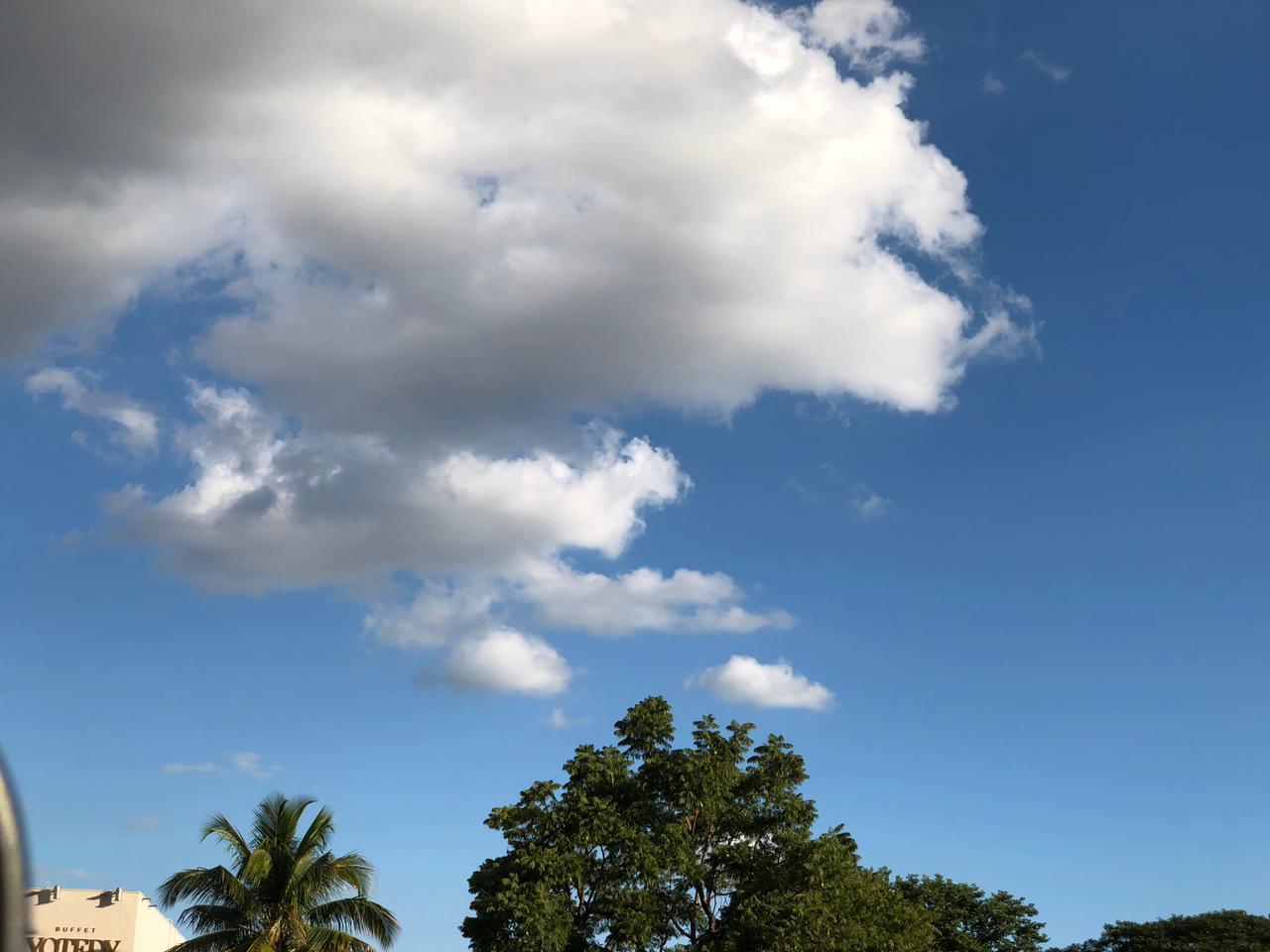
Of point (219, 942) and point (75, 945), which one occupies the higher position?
point (75, 945)

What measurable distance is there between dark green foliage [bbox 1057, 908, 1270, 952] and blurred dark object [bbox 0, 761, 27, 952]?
268ft

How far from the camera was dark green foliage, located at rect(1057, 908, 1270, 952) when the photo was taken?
7275 cm

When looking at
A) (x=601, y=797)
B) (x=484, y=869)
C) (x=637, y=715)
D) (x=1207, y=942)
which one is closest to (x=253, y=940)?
(x=484, y=869)

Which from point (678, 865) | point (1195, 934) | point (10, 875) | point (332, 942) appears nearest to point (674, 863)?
point (678, 865)

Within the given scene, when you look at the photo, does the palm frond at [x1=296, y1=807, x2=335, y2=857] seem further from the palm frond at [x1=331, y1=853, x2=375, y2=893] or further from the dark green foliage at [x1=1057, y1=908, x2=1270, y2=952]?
the dark green foliage at [x1=1057, y1=908, x2=1270, y2=952]

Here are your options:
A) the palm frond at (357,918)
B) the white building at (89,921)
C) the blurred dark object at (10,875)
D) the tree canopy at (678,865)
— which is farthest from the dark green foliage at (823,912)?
the blurred dark object at (10,875)

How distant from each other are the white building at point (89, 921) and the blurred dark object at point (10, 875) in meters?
54.7

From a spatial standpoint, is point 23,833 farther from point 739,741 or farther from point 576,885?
point 739,741

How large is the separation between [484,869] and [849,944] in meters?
10.7

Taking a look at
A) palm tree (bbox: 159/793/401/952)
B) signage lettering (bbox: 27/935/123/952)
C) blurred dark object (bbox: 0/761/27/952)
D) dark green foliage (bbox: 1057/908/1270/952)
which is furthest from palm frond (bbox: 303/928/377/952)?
dark green foliage (bbox: 1057/908/1270/952)

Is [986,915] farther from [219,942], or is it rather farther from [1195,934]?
[219,942]

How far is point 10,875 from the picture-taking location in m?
1.48

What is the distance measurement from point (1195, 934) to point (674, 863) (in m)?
55.6

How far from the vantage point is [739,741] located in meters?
38.4
